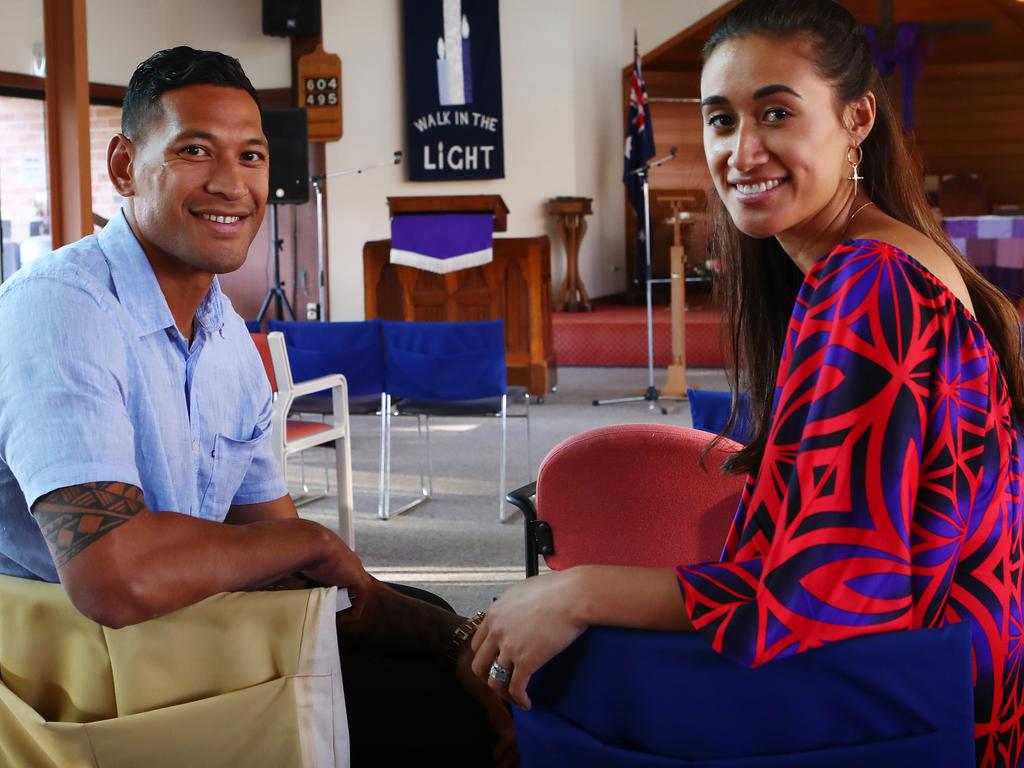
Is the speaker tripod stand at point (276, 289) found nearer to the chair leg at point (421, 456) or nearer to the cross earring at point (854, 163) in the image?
the chair leg at point (421, 456)

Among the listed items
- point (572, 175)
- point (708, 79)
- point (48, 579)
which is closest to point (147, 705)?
point (48, 579)

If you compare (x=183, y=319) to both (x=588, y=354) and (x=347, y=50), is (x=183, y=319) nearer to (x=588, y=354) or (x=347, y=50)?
(x=588, y=354)

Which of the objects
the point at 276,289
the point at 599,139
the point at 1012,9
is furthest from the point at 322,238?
the point at 1012,9

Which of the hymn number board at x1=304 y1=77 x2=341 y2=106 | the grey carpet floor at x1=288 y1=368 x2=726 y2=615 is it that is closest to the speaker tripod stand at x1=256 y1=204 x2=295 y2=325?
the hymn number board at x1=304 y1=77 x2=341 y2=106

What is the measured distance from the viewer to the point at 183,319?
1589mm

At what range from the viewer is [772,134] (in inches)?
48.6

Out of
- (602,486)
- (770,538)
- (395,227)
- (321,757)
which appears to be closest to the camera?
(770,538)

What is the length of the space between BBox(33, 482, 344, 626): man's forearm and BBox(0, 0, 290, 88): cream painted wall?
9.79 metres

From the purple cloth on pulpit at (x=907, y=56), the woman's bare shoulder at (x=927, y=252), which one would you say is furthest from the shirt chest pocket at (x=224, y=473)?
the purple cloth on pulpit at (x=907, y=56)

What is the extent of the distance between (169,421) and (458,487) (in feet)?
13.3

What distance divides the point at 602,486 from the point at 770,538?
40.7 inches

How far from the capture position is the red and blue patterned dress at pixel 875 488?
95cm

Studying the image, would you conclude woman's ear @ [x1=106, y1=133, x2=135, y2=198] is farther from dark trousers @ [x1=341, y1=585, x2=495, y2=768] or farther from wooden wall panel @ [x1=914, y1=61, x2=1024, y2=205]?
wooden wall panel @ [x1=914, y1=61, x2=1024, y2=205]

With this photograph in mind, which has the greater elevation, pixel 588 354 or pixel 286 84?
pixel 286 84
